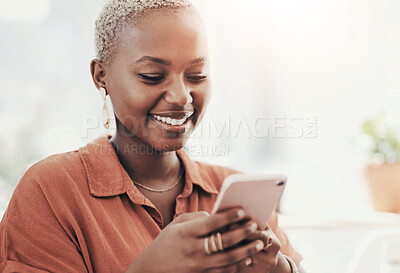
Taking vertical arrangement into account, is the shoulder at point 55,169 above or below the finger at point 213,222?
above

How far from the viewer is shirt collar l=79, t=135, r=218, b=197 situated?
2.96 feet

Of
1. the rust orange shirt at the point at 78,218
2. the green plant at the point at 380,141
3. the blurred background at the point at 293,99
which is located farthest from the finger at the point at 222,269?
the green plant at the point at 380,141

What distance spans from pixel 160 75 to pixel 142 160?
220 millimetres

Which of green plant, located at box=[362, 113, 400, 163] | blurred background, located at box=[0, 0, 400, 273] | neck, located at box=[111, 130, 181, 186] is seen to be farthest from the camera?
green plant, located at box=[362, 113, 400, 163]

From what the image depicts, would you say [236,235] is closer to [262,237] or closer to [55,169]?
[262,237]

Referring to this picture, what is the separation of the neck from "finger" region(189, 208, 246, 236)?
35cm

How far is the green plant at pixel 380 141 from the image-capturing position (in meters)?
2.20

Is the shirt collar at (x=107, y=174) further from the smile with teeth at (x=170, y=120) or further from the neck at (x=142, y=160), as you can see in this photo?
the smile with teeth at (x=170, y=120)

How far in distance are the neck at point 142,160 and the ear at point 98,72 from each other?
0.13m

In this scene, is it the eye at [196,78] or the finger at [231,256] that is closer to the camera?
the finger at [231,256]

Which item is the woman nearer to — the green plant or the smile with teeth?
the smile with teeth

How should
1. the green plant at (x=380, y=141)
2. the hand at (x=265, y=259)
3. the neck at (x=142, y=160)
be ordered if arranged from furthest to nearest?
1. the green plant at (x=380, y=141)
2. the neck at (x=142, y=160)
3. the hand at (x=265, y=259)

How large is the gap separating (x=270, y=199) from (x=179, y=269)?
181mm
